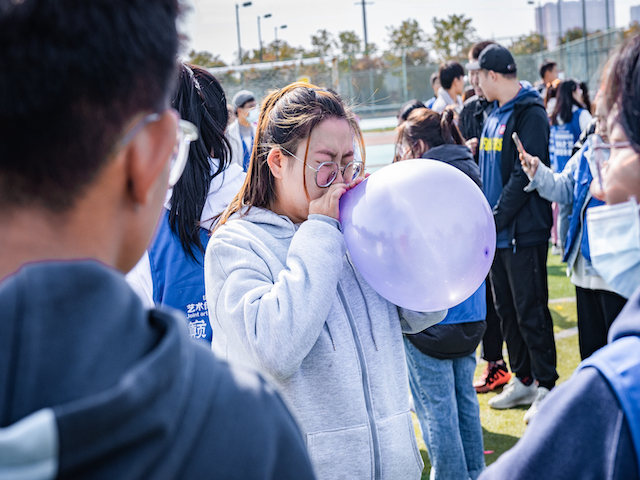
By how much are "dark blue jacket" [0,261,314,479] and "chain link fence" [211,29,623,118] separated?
1183 cm

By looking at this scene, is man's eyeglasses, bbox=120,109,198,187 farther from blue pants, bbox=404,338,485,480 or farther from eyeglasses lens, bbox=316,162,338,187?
blue pants, bbox=404,338,485,480

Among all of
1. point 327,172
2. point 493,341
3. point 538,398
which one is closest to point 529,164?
point 493,341

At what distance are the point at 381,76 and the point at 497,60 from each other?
1195 cm

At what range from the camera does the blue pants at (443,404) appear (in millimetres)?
3309

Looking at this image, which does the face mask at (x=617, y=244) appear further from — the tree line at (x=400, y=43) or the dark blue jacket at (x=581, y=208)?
the tree line at (x=400, y=43)

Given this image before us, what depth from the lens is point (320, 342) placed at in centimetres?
189

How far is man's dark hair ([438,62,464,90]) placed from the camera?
311 inches

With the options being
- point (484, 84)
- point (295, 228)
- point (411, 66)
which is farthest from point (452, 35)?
point (295, 228)

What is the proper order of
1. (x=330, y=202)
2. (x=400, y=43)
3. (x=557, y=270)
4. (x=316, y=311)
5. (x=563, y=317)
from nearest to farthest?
(x=316, y=311), (x=330, y=202), (x=563, y=317), (x=557, y=270), (x=400, y=43)

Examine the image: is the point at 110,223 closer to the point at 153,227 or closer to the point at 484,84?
the point at 153,227

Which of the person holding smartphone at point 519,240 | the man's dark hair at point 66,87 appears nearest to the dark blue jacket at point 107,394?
the man's dark hair at point 66,87

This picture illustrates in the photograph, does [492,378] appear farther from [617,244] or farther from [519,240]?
[617,244]

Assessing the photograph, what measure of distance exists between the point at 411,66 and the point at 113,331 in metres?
16.9

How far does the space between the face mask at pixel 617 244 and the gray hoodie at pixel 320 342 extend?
801 millimetres
